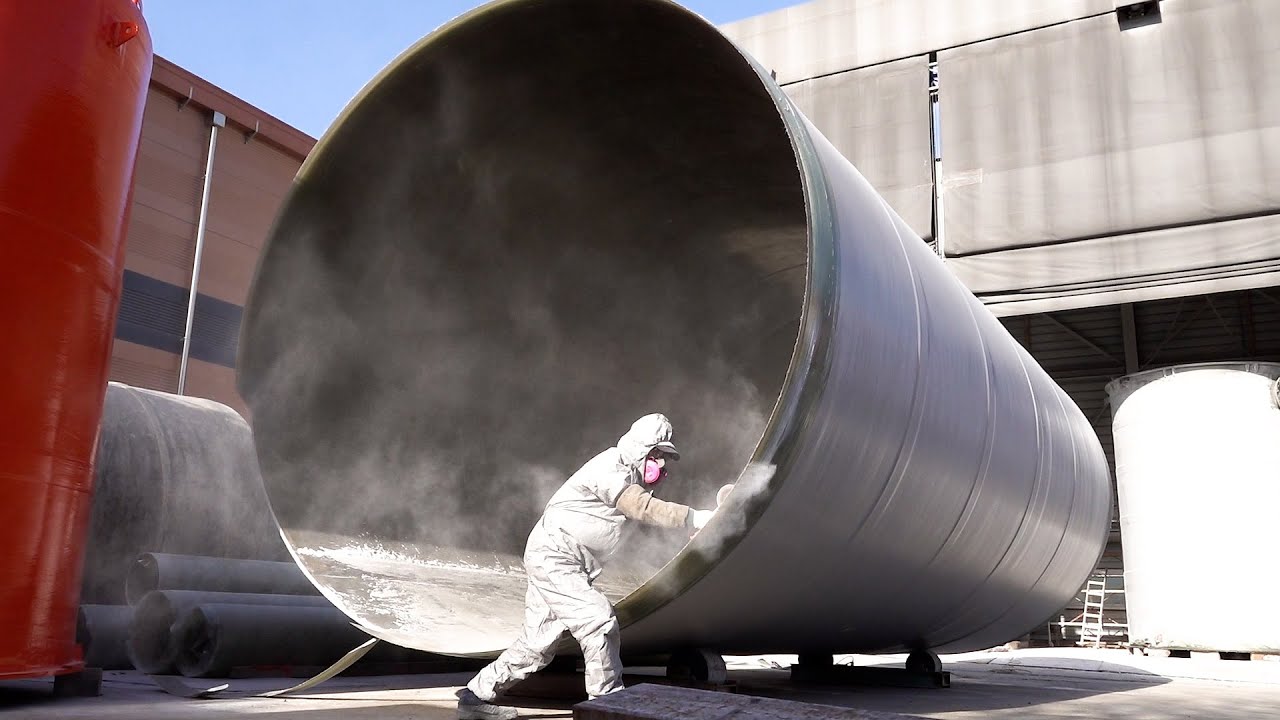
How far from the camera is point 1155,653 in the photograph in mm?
11734

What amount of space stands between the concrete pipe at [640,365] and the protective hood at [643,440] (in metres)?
0.63

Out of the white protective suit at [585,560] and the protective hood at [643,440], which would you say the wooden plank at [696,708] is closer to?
the white protective suit at [585,560]

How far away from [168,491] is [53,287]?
278 centimetres

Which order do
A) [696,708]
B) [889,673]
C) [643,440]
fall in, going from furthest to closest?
[889,673] → [643,440] → [696,708]

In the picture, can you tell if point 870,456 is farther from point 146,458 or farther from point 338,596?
point 146,458

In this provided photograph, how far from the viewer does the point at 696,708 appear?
2.66m

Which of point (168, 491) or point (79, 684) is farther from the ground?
point (168, 491)

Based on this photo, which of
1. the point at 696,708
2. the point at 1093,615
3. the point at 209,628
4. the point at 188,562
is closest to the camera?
the point at 696,708

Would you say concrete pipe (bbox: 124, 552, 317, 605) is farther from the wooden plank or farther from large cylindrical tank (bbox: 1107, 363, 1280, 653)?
large cylindrical tank (bbox: 1107, 363, 1280, 653)

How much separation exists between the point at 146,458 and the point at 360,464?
167 centimetres

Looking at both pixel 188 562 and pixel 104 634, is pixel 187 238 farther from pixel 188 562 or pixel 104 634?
pixel 104 634

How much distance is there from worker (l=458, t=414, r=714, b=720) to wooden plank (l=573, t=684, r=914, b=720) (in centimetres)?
51

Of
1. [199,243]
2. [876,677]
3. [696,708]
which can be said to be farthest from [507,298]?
[199,243]

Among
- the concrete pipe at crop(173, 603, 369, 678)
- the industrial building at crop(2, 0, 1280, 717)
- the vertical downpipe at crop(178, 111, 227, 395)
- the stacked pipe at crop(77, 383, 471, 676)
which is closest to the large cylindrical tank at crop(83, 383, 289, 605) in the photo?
the stacked pipe at crop(77, 383, 471, 676)
